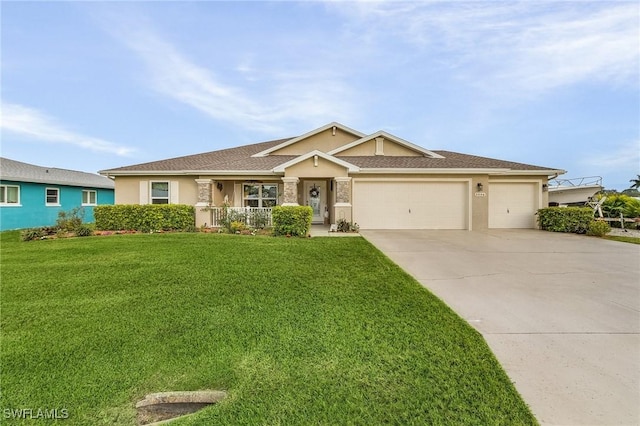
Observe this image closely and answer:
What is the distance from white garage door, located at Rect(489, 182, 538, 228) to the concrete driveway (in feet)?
19.3

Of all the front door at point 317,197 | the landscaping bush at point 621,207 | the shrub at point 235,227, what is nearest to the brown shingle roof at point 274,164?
the front door at point 317,197

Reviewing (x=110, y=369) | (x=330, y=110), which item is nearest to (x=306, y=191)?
Answer: (x=330, y=110)

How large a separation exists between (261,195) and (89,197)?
13953mm

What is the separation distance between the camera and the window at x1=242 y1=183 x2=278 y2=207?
15.7m

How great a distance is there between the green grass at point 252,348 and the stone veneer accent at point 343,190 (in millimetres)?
7320

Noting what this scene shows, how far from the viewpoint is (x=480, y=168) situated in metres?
14.2

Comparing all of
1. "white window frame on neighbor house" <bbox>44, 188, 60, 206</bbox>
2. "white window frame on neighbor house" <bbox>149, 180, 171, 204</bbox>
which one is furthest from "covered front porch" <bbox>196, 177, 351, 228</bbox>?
"white window frame on neighbor house" <bbox>44, 188, 60, 206</bbox>

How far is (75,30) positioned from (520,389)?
17425mm

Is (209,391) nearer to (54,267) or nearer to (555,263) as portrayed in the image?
(54,267)

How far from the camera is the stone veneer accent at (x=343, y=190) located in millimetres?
13555

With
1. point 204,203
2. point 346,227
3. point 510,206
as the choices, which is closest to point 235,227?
point 204,203

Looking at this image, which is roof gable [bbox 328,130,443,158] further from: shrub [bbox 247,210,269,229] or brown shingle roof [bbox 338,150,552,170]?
shrub [bbox 247,210,269,229]

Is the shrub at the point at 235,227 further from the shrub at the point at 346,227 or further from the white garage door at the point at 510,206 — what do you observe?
the white garage door at the point at 510,206

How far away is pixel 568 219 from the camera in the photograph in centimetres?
1349
